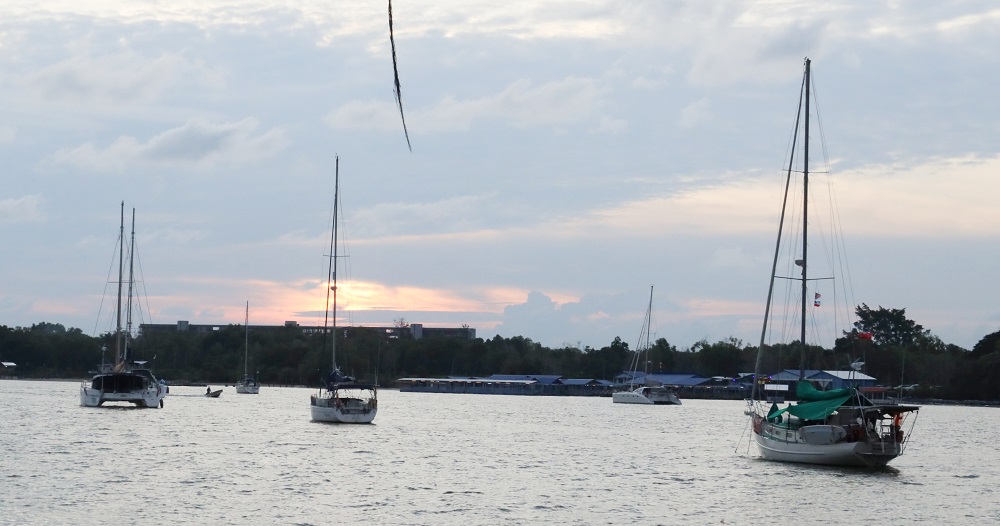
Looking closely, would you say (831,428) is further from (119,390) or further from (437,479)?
(119,390)

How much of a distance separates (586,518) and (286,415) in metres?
87.3

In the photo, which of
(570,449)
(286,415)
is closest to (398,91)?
(570,449)

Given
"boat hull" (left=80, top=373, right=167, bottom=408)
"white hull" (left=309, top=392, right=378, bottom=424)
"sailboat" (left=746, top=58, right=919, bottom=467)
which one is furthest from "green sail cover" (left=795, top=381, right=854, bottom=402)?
"boat hull" (left=80, top=373, right=167, bottom=408)

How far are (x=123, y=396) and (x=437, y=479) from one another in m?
70.0

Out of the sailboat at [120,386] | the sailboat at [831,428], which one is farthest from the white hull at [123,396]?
the sailboat at [831,428]

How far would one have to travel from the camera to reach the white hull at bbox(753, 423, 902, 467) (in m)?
66.9

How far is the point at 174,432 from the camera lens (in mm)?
96312

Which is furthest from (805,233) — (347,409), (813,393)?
(347,409)

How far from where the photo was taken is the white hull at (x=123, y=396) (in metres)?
125

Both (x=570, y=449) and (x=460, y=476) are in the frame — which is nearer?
(x=460, y=476)

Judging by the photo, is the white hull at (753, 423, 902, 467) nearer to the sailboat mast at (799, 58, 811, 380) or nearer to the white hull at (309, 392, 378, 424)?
the sailboat mast at (799, 58, 811, 380)

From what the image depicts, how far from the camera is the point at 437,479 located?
6366 cm

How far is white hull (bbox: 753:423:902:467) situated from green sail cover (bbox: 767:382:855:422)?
52.8 inches

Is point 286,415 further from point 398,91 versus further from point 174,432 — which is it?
point 398,91
